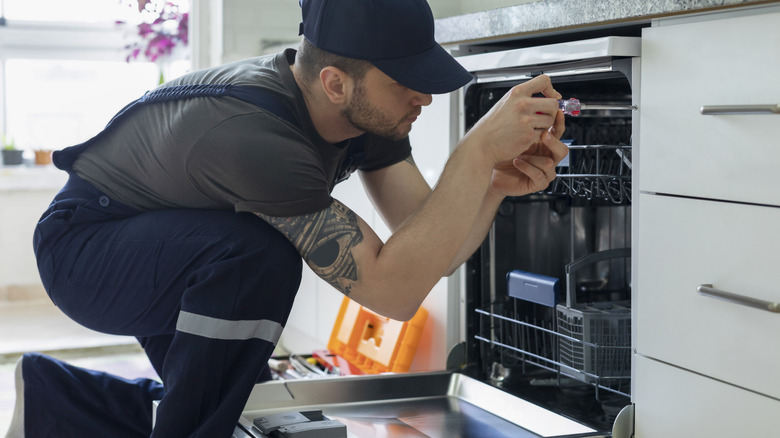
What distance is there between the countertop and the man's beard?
0.27 meters

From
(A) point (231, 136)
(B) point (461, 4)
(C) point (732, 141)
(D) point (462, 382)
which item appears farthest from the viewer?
(B) point (461, 4)

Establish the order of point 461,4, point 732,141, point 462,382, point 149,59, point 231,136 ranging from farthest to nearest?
1. point 149,59
2. point 461,4
3. point 462,382
4. point 231,136
5. point 732,141

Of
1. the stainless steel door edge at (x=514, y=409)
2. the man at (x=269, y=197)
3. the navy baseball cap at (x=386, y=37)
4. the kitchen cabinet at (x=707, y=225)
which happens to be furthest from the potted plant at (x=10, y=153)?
the kitchen cabinet at (x=707, y=225)

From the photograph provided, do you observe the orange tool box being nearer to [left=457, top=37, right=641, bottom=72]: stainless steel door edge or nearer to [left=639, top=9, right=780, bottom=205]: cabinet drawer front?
Answer: [left=457, top=37, right=641, bottom=72]: stainless steel door edge

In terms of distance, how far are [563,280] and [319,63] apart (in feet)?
2.46

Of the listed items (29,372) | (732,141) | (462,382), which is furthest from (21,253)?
(732,141)

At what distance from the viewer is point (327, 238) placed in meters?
1.25

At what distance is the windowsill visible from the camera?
379cm

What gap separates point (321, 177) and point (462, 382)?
1.95 feet

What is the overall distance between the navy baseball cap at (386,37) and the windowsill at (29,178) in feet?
9.49

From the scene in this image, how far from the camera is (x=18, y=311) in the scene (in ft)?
12.9

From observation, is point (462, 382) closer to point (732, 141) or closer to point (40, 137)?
point (732, 141)

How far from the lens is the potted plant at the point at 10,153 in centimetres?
378

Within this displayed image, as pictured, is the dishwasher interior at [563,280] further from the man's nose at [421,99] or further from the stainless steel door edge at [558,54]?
the man's nose at [421,99]
